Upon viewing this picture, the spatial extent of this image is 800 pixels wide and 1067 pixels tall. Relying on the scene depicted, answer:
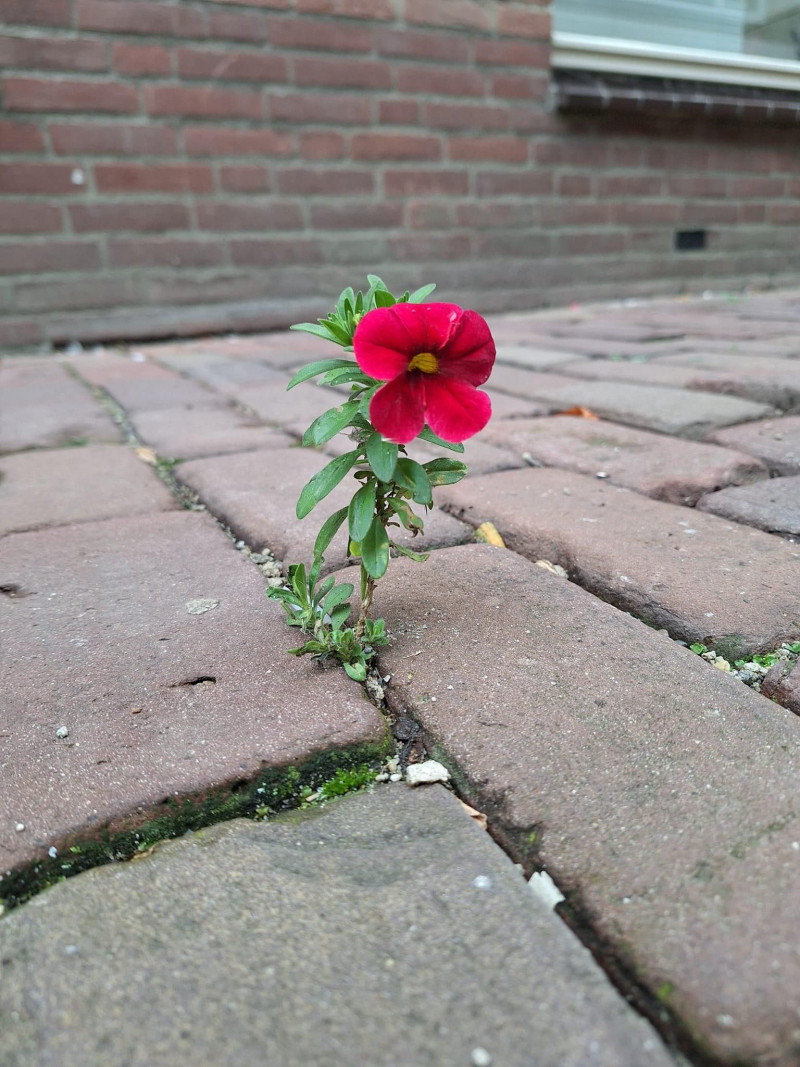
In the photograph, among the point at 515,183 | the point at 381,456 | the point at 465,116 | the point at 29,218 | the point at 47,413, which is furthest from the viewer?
the point at 515,183

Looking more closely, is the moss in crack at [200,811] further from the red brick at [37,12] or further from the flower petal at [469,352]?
the red brick at [37,12]

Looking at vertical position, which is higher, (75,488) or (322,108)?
(322,108)

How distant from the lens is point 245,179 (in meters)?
4.31

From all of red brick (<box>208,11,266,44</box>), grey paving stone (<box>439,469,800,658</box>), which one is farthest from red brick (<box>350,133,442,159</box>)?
grey paving stone (<box>439,469,800,658</box>)

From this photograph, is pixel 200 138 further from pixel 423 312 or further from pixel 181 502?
pixel 423 312

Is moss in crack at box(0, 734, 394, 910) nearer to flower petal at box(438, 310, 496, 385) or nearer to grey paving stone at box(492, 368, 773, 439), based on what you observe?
flower petal at box(438, 310, 496, 385)

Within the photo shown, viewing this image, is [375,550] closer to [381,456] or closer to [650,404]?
[381,456]

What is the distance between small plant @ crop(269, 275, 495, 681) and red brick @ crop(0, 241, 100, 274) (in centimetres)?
350

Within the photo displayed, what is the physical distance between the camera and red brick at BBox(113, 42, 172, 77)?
12.8 feet

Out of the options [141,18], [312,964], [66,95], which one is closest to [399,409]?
[312,964]

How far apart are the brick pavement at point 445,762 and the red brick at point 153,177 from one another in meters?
2.80

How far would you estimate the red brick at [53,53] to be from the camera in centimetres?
369

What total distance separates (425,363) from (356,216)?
402cm

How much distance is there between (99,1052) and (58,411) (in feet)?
7.82
